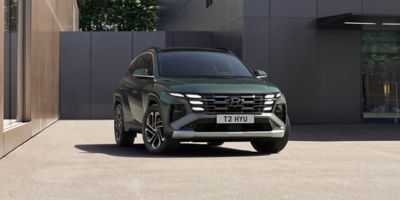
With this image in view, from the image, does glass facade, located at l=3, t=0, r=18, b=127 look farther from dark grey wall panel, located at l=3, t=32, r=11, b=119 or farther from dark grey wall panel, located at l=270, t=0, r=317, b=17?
dark grey wall panel, located at l=270, t=0, r=317, b=17

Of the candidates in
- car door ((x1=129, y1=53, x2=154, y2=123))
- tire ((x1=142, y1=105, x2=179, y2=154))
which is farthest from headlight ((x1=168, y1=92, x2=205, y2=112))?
car door ((x1=129, y1=53, x2=154, y2=123))

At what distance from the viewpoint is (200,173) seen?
7.53m

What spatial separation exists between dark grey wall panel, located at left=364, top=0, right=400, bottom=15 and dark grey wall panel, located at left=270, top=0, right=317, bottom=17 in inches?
67.2

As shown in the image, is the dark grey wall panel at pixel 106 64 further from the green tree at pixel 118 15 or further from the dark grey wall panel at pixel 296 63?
the green tree at pixel 118 15

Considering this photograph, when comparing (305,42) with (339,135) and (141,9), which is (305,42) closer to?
(339,135)

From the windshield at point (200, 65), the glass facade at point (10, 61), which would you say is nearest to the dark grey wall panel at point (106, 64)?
the glass facade at point (10, 61)

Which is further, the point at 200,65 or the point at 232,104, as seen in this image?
the point at 200,65

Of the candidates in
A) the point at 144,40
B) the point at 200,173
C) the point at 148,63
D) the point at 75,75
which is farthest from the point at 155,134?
the point at 75,75

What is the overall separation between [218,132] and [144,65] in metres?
2.44

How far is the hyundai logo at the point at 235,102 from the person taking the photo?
9.40 m

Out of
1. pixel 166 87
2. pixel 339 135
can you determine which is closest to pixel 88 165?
pixel 166 87

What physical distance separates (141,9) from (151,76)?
4281 centimetres

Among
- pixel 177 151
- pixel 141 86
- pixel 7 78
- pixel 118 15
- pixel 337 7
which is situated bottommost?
pixel 177 151

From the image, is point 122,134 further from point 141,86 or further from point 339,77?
point 339,77
